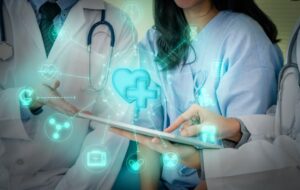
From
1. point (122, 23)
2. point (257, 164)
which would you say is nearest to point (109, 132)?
point (122, 23)

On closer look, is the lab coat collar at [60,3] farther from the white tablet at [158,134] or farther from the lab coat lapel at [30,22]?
the white tablet at [158,134]

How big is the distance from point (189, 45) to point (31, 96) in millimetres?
456

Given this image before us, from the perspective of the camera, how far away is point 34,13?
1.39 m

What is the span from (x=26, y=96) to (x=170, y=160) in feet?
1.41

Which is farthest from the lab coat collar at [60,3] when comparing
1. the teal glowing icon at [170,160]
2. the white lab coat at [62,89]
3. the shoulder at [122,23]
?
the teal glowing icon at [170,160]

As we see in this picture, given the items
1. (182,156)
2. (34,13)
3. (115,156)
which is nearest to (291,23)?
(182,156)

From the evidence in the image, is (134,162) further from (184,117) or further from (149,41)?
(149,41)

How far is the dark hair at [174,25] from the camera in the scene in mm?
1370

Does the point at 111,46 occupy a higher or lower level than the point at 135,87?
higher

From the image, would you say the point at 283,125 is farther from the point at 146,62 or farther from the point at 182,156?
the point at 146,62

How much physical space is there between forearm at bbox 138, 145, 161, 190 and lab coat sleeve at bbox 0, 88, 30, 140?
12.8 inches

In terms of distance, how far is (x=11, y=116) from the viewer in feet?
4.49

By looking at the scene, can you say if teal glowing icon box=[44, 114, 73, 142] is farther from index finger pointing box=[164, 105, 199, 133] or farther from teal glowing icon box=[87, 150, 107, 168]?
index finger pointing box=[164, 105, 199, 133]

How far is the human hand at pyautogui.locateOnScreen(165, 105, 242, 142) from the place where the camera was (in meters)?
1.31
